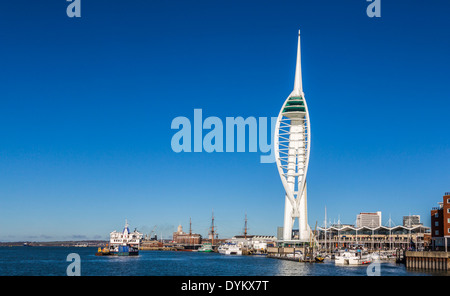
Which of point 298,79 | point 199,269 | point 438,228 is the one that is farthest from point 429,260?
point 298,79

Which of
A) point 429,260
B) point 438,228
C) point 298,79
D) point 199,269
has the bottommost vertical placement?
point 199,269

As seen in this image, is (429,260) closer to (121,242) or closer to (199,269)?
(199,269)

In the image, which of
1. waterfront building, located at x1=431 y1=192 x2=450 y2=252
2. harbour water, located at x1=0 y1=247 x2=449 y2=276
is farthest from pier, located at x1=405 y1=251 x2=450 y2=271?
waterfront building, located at x1=431 y1=192 x2=450 y2=252

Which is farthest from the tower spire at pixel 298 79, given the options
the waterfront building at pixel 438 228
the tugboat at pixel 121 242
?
the waterfront building at pixel 438 228

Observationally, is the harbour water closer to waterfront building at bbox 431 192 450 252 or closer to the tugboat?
waterfront building at bbox 431 192 450 252

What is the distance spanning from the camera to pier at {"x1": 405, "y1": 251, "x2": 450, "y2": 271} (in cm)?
7294

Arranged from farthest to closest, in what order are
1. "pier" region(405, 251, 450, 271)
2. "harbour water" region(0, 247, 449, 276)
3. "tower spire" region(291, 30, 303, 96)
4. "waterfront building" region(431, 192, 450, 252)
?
"tower spire" region(291, 30, 303, 96)
"waterfront building" region(431, 192, 450, 252)
"harbour water" region(0, 247, 449, 276)
"pier" region(405, 251, 450, 271)

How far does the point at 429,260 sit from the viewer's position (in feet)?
251

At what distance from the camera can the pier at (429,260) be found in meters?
72.9

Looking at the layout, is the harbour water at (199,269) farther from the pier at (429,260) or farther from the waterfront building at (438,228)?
the waterfront building at (438,228)
